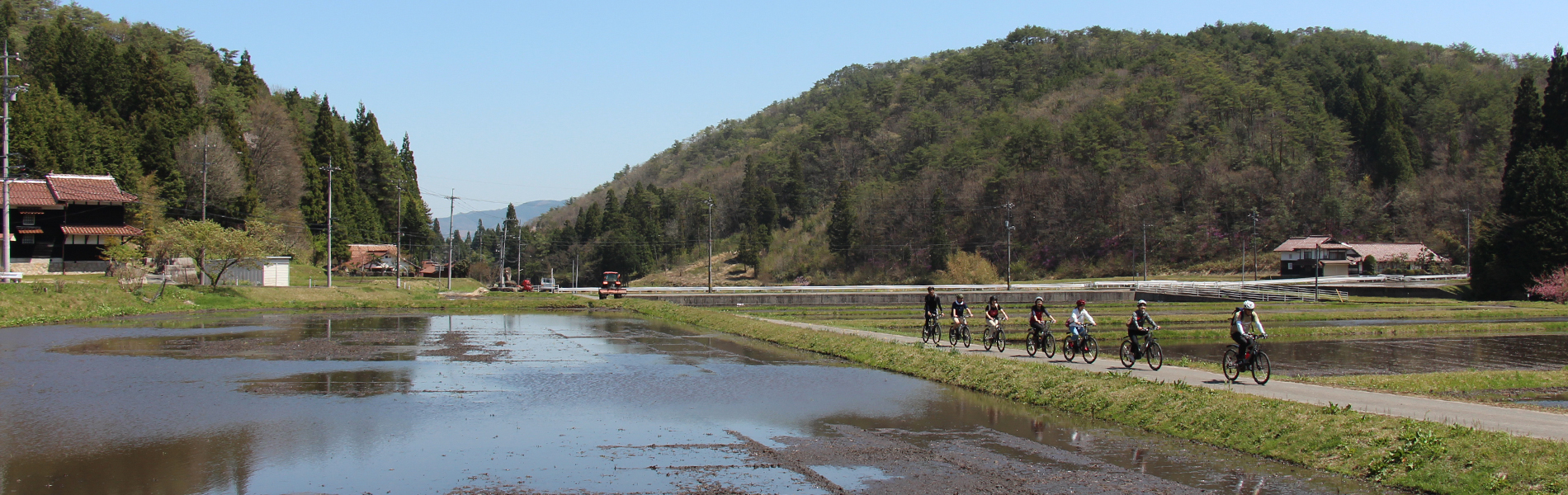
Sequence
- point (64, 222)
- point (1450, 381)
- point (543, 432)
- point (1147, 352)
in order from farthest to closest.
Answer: point (64, 222) → point (1147, 352) → point (1450, 381) → point (543, 432)

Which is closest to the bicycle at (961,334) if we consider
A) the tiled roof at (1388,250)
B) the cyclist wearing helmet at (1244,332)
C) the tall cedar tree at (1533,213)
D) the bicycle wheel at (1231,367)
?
the bicycle wheel at (1231,367)

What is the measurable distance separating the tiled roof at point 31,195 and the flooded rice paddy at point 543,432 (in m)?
42.1

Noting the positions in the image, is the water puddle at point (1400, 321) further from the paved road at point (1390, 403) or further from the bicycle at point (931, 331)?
the paved road at point (1390, 403)

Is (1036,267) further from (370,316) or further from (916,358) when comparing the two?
(916,358)

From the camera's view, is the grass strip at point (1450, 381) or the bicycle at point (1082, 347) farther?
the bicycle at point (1082, 347)

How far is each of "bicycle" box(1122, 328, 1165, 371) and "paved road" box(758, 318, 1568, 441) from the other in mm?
156

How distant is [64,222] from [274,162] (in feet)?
85.5

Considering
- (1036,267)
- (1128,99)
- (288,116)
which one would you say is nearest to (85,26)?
(288,116)

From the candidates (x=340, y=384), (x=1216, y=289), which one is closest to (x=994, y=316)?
(x=340, y=384)

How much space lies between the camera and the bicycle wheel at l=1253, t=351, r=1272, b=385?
16.8m

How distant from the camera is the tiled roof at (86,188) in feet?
190

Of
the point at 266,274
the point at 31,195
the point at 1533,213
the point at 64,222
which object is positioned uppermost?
the point at 31,195

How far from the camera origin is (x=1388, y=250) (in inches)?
3430

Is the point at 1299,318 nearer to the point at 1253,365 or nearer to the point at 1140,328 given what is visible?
the point at 1140,328
